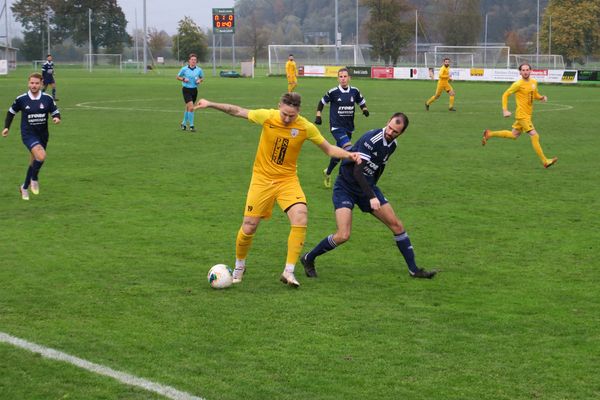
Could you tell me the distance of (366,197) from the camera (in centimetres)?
1021

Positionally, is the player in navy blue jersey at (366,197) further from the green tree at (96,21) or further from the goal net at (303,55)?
the green tree at (96,21)

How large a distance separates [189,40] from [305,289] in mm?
106427

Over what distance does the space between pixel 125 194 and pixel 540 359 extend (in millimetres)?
10056

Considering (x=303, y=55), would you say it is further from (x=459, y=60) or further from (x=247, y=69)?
(x=459, y=60)

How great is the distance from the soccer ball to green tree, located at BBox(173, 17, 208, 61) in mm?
103271

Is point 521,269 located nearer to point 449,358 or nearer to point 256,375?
point 449,358

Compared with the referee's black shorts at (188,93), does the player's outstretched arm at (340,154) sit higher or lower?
lower

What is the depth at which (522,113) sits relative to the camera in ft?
67.8

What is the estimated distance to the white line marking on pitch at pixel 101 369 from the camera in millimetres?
6617

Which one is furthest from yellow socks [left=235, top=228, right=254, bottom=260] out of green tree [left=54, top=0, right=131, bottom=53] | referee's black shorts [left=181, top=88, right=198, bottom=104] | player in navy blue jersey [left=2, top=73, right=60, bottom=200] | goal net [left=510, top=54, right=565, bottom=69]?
green tree [left=54, top=0, right=131, bottom=53]

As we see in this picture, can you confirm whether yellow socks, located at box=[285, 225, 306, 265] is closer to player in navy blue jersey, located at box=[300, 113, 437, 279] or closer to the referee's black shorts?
player in navy blue jersey, located at box=[300, 113, 437, 279]

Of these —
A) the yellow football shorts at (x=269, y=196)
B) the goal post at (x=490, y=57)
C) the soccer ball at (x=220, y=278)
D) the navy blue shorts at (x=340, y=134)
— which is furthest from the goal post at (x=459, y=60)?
the soccer ball at (x=220, y=278)

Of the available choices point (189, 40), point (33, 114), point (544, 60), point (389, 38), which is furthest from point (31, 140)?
point (189, 40)

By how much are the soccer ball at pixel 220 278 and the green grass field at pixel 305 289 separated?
0.17 meters
